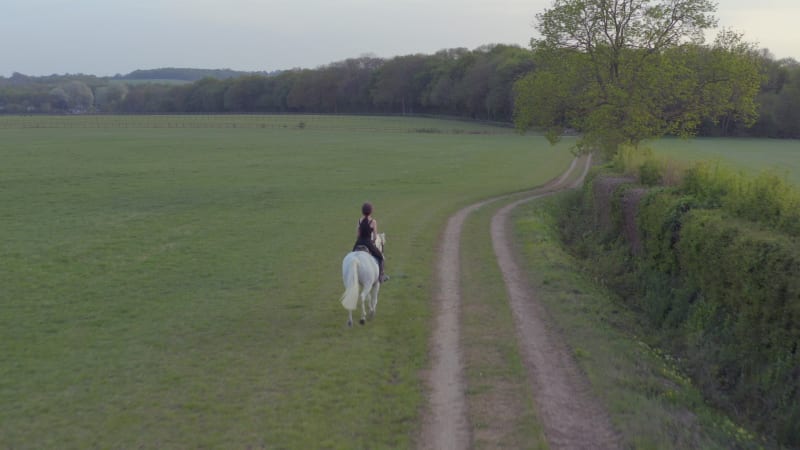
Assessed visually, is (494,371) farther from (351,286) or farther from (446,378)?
(351,286)

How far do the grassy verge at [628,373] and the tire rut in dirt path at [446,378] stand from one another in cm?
211

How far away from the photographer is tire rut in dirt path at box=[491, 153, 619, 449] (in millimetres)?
8594

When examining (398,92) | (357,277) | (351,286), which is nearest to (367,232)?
(357,277)

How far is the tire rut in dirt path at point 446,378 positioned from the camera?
8.46m

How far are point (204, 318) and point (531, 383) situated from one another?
709cm

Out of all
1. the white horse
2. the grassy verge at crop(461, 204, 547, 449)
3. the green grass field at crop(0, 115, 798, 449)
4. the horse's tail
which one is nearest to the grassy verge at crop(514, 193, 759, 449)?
the green grass field at crop(0, 115, 798, 449)

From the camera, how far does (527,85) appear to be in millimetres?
40875

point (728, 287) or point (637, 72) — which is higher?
point (637, 72)

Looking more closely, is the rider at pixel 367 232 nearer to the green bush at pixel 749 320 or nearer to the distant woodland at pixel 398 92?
the green bush at pixel 749 320

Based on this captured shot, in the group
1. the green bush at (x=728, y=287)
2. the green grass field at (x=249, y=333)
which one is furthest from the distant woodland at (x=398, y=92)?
the green bush at (x=728, y=287)

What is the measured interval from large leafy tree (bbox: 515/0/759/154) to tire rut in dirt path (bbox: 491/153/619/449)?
23.9m

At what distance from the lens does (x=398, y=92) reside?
159 metres

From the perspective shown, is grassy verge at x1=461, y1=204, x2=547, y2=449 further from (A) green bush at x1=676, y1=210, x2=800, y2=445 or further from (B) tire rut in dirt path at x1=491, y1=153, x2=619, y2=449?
(A) green bush at x1=676, y1=210, x2=800, y2=445

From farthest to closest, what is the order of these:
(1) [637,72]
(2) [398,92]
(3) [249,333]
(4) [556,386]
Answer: (2) [398,92] < (1) [637,72] < (3) [249,333] < (4) [556,386]
